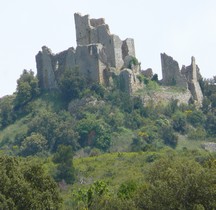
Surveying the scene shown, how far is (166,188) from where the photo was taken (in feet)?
156

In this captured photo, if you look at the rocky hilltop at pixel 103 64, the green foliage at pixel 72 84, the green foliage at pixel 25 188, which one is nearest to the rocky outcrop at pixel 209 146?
the rocky hilltop at pixel 103 64

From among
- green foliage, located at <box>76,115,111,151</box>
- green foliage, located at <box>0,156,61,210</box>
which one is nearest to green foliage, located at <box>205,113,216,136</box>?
green foliage, located at <box>76,115,111,151</box>

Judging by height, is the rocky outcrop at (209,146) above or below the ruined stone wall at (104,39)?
below

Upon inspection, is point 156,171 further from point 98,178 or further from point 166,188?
point 98,178

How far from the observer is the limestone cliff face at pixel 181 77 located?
8719cm

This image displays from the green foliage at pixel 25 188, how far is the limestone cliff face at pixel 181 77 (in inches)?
1504

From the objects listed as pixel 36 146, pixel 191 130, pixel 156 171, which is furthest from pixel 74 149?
pixel 156 171

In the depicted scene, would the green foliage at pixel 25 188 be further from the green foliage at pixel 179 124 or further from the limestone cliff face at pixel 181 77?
the limestone cliff face at pixel 181 77

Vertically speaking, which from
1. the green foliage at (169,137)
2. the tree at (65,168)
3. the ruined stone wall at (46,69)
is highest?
the ruined stone wall at (46,69)

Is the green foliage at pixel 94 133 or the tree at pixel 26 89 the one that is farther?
the tree at pixel 26 89

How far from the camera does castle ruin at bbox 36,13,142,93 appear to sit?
85438mm

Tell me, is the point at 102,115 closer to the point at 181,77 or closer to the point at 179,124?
the point at 179,124

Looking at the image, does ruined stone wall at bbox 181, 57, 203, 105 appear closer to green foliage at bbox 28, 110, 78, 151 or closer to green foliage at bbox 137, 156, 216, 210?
green foliage at bbox 28, 110, 78, 151

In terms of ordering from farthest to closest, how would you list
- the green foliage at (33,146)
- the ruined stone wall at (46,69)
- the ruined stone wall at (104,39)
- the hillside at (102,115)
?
the ruined stone wall at (46,69) < the ruined stone wall at (104,39) < the green foliage at (33,146) < the hillside at (102,115)
